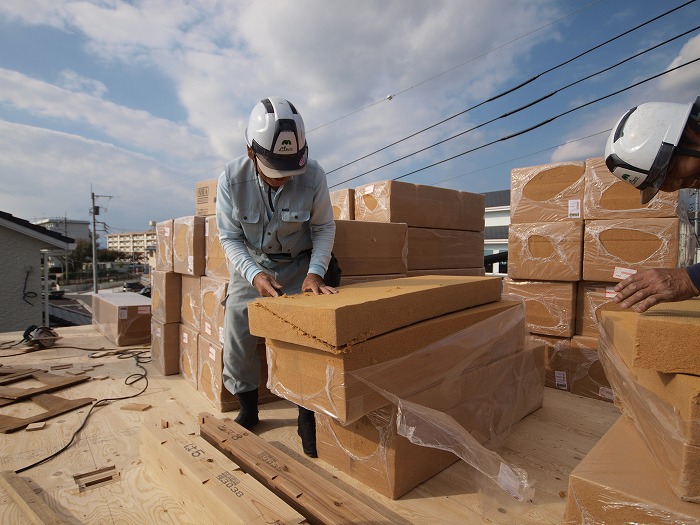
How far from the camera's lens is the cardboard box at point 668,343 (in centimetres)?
97

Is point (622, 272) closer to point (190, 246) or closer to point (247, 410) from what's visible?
point (247, 410)

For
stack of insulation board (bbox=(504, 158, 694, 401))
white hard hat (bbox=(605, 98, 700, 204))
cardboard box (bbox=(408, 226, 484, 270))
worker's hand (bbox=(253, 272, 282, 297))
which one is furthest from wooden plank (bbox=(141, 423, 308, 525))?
cardboard box (bbox=(408, 226, 484, 270))

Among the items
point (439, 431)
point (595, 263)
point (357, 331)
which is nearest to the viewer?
point (357, 331)

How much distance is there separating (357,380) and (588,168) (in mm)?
2437

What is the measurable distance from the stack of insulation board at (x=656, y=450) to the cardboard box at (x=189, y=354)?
2543 millimetres

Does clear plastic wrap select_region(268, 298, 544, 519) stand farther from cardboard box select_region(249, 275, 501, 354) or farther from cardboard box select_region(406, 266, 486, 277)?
cardboard box select_region(406, 266, 486, 277)

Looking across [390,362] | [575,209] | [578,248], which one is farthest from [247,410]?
[575,209]

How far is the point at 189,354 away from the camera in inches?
120

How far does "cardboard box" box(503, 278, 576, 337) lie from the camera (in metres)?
2.86

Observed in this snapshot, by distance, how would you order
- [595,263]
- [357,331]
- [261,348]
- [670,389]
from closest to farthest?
[670,389]
[357,331]
[261,348]
[595,263]

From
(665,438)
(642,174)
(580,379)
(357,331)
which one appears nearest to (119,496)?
(357,331)

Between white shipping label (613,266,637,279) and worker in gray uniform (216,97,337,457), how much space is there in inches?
77.5

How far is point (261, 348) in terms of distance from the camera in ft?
7.85

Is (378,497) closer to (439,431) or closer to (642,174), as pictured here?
(439,431)
